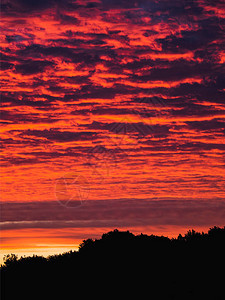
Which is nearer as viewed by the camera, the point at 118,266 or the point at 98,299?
the point at 98,299

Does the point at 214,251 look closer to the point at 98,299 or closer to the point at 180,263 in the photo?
the point at 180,263

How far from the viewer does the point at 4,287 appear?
165 feet

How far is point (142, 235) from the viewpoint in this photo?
55469 millimetres

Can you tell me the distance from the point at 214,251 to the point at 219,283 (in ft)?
15.6

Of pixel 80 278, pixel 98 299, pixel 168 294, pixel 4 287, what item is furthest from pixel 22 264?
pixel 168 294

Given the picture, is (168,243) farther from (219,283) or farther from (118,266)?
(219,283)

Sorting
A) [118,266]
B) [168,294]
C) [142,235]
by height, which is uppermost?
[142,235]

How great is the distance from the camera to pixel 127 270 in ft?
154

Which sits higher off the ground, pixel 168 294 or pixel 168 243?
pixel 168 243

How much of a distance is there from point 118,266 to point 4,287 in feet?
29.2

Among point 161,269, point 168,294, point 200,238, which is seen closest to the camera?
point 168,294

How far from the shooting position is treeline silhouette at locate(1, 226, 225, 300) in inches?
1732

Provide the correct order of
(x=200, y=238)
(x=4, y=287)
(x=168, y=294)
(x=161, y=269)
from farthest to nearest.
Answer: (x=200, y=238) < (x=4, y=287) < (x=161, y=269) < (x=168, y=294)

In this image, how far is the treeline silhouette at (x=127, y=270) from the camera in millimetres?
44000
